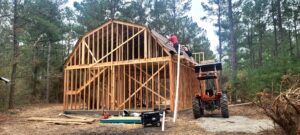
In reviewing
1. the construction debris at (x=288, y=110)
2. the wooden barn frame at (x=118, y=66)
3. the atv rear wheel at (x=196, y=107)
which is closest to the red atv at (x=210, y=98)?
the atv rear wheel at (x=196, y=107)

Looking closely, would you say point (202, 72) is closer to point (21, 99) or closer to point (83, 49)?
point (83, 49)

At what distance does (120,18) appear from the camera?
1250 inches

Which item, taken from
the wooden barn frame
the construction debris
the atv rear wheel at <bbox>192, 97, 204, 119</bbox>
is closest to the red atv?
the atv rear wheel at <bbox>192, 97, 204, 119</bbox>

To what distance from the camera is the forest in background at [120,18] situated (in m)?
20.4

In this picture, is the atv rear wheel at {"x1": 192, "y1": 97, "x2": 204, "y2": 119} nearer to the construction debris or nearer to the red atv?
the red atv

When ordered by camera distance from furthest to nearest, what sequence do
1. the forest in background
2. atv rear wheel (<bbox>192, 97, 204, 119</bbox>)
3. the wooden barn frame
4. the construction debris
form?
the forest in background
the wooden barn frame
atv rear wheel (<bbox>192, 97, 204, 119</bbox>)
the construction debris

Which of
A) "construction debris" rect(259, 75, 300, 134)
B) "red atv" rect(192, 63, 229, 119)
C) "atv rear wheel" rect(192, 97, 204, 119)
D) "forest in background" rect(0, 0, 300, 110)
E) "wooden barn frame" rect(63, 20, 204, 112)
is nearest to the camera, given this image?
"construction debris" rect(259, 75, 300, 134)

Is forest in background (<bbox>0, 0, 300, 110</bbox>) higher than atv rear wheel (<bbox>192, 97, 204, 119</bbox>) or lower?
higher

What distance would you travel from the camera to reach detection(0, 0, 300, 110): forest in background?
20.4 m

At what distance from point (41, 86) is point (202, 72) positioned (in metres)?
22.6

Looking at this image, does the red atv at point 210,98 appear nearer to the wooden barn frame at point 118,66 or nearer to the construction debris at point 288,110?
the wooden barn frame at point 118,66

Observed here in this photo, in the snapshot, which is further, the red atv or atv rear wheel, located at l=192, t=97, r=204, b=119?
atv rear wheel, located at l=192, t=97, r=204, b=119

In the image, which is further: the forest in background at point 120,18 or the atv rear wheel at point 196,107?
the forest in background at point 120,18

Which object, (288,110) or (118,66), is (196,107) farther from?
(288,110)
